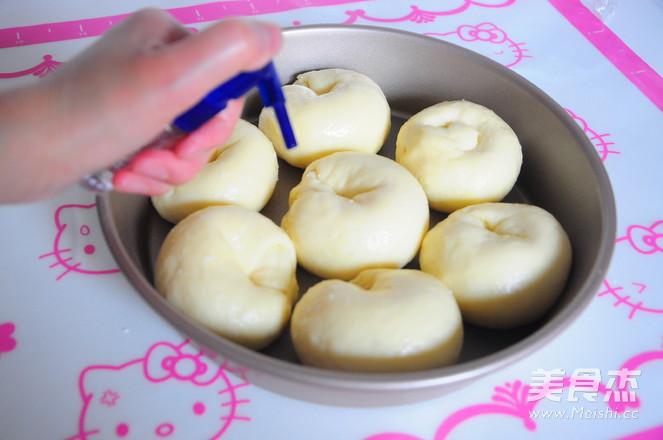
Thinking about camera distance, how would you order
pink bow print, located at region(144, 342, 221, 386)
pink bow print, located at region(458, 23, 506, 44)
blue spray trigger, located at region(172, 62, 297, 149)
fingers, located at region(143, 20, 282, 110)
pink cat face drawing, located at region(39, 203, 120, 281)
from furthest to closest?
pink bow print, located at region(458, 23, 506, 44) → pink cat face drawing, located at region(39, 203, 120, 281) → pink bow print, located at region(144, 342, 221, 386) → blue spray trigger, located at region(172, 62, 297, 149) → fingers, located at region(143, 20, 282, 110)

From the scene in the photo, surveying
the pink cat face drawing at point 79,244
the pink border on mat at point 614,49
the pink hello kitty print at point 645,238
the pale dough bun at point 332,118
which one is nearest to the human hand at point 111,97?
the pink cat face drawing at point 79,244

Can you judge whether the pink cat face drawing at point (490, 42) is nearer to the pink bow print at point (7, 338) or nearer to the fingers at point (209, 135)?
the fingers at point (209, 135)

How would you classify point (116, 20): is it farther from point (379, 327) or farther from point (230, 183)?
point (379, 327)

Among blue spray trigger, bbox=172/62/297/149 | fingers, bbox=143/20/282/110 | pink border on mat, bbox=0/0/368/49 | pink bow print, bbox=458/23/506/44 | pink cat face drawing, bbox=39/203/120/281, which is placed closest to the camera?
fingers, bbox=143/20/282/110

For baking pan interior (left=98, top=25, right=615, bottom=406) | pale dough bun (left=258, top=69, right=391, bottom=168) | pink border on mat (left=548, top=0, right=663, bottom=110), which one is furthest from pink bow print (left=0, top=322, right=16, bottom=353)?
pink border on mat (left=548, top=0, right=663, bottom=110)

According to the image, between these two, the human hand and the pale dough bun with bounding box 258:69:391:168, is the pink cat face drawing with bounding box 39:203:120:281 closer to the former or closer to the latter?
the human hand
